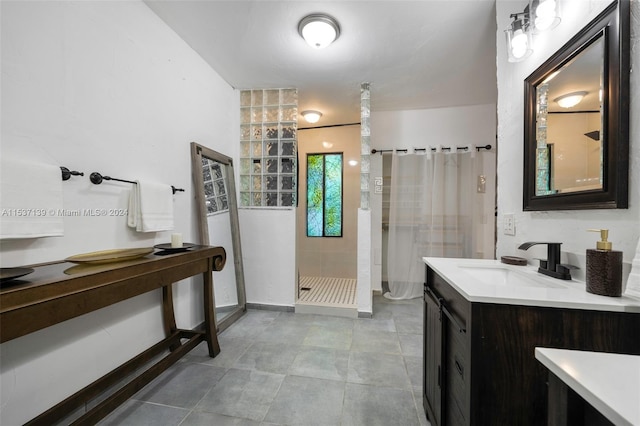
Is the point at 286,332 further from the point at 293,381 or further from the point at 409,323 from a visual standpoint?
the point at 409,323

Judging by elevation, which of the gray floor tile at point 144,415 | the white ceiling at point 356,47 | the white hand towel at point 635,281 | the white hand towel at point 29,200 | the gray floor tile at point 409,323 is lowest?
the gray floor tile at point 409,323

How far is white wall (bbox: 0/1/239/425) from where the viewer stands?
109 centimetres

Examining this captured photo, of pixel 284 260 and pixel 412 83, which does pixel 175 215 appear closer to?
pixel 284 260

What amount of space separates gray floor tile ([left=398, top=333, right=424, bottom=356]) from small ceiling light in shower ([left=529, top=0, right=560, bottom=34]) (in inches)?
85.2

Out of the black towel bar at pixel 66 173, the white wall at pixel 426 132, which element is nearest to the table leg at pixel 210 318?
the black towel bar at pixel 66 173

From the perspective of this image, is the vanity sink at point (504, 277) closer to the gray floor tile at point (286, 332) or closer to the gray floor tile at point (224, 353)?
the gray floor tile at point (286, 332)

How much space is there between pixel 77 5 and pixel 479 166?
3776 mm

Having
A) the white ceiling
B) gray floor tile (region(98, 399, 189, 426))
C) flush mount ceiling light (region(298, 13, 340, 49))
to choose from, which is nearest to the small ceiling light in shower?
Result: the white ceiling

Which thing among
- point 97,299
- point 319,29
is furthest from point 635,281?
point 319,29

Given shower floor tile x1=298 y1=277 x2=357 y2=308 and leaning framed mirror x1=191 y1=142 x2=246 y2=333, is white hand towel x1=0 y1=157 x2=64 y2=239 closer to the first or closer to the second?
leaning framed mirror x1=191 y1=142 x2=246 y2=333

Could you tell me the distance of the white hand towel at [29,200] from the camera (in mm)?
975

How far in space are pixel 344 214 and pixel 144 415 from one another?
10.5 ft

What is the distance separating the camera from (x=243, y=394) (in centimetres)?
149

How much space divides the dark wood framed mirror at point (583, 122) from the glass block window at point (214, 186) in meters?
2.42
